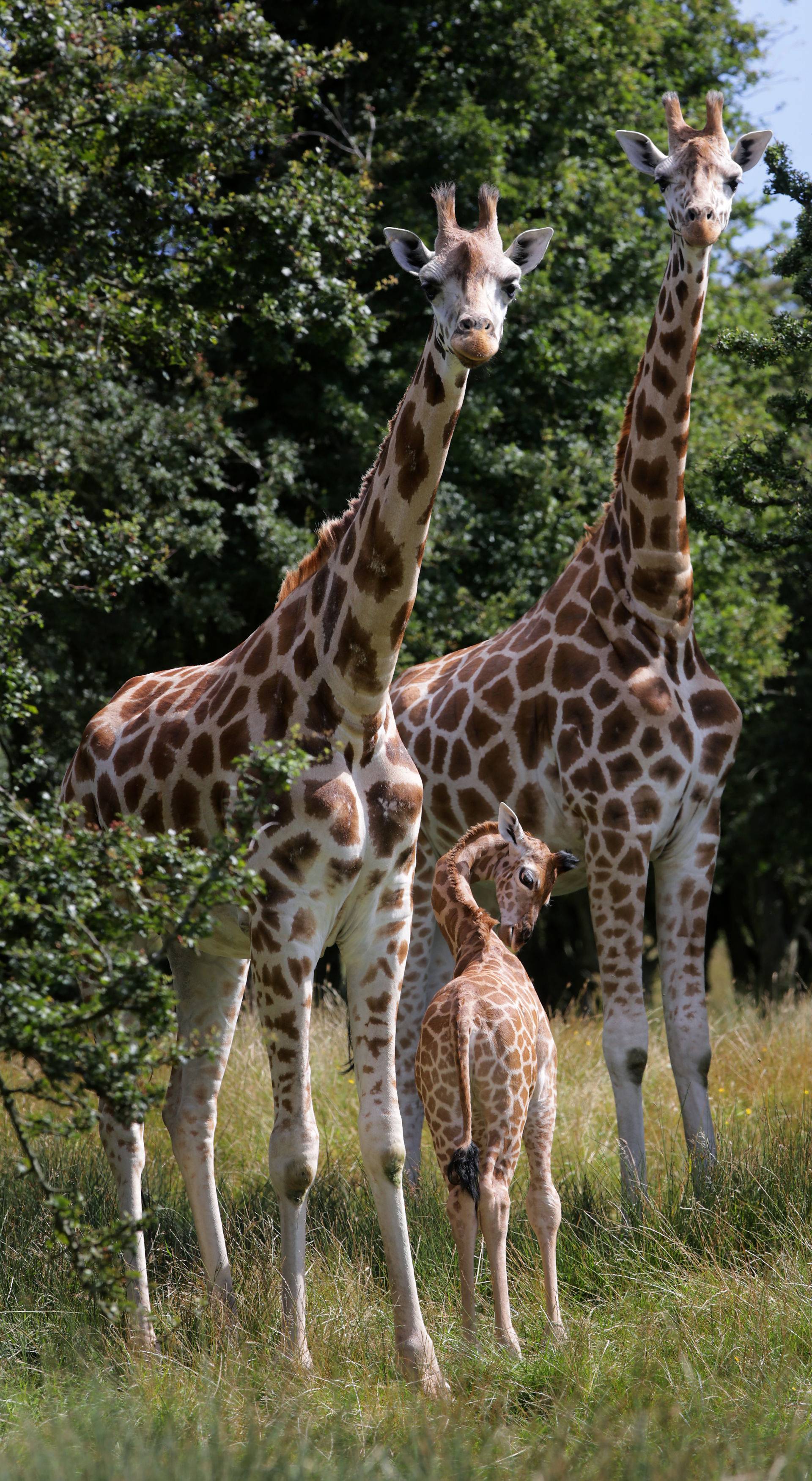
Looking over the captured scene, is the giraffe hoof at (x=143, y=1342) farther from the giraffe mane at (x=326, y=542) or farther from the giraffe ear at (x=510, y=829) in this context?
the giraffe mane at (x=326, y=542)

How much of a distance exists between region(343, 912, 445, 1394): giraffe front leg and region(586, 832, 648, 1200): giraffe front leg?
5.12ft

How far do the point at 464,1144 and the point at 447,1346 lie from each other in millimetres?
743

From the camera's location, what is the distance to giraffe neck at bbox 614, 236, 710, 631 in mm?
6586

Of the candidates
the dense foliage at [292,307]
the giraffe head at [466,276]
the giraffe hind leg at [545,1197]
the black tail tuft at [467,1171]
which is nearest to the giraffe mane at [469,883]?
the giraffe hind leg at [545,1197]

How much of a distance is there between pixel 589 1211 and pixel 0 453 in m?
6.65

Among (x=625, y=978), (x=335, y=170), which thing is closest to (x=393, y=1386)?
(x=625, y=978)

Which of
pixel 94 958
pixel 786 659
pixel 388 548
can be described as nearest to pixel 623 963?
pixel 388 548

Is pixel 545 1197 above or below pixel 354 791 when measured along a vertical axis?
below

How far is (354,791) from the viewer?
4973mm

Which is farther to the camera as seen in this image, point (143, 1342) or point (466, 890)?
point (466, 890)

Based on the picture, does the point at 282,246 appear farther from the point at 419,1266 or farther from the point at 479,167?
the point at 419,1266

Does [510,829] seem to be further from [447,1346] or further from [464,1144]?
[447,1346]

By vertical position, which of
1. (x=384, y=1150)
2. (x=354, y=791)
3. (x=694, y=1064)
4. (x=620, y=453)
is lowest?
(x=384, y=1150)

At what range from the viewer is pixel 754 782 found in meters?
18.5
